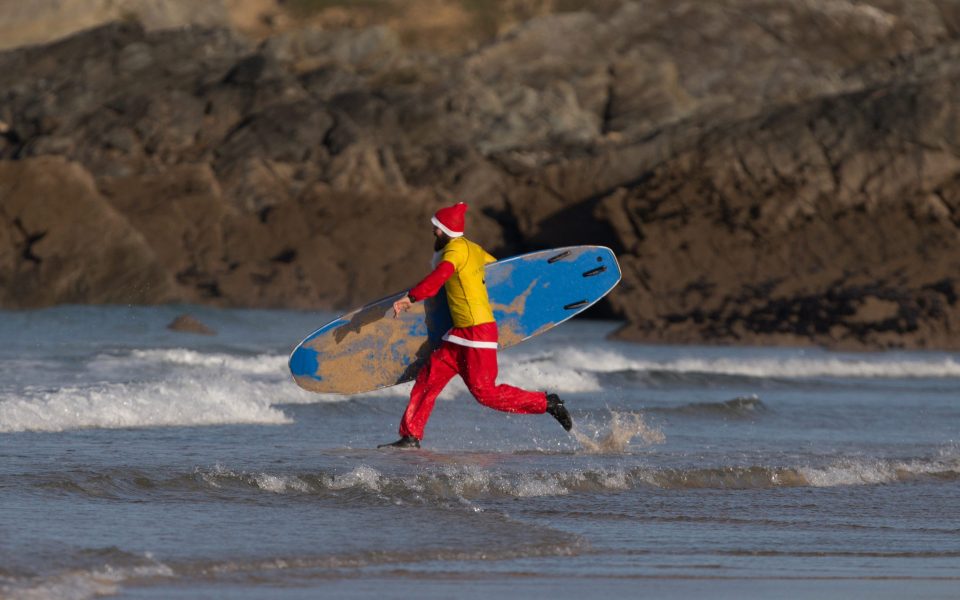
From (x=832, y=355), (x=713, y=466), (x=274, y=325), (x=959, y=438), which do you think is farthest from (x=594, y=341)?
(x=713, y=466)

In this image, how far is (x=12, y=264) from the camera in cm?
2897

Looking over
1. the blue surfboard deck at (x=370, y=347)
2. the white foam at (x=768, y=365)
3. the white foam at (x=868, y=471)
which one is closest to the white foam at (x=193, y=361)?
the white foam at (x=768, y=365)

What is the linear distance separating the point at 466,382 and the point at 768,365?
41.2ft

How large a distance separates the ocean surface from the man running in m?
0.32

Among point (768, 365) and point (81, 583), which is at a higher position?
point (81, 583)

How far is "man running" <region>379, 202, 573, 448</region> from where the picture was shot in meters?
9.51

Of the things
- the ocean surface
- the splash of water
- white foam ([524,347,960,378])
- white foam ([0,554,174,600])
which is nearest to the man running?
the ocean surface

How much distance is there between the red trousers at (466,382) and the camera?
9.54 metres

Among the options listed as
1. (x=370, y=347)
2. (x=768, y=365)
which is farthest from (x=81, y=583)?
(x=768, y=365)

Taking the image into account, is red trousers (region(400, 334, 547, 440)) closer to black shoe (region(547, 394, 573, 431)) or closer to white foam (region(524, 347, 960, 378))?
black shoe (region(547, 394, 573, 431))

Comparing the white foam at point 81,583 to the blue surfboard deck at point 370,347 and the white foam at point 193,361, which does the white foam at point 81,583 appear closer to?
the blue surfboard deck at point 370,347

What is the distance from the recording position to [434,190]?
121ft

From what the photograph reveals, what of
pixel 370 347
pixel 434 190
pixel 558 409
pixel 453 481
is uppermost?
pixel 453 481

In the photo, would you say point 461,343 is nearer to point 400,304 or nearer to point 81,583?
point 400,304
